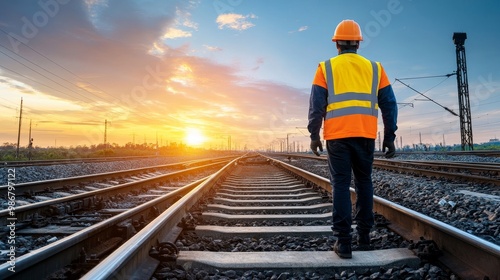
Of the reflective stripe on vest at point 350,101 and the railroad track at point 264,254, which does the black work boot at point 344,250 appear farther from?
the reflective stripe on vest at point 350,101

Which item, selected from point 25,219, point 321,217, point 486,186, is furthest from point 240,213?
point 486,186

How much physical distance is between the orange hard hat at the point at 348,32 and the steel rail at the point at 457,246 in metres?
1.72

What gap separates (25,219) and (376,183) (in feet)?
24.5

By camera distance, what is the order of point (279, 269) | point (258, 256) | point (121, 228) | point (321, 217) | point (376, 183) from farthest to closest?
point (376, 183)
point (321, 217)
point (121, 228)
point (258, 256)
point (279, 269)

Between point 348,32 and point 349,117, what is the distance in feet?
2.78

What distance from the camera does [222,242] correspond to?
3098 millimetres

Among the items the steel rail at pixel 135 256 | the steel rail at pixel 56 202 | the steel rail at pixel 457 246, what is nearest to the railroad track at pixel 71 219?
Result: the steel rail at pixel 56 202

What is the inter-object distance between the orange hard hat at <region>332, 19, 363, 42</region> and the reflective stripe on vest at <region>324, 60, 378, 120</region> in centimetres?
29

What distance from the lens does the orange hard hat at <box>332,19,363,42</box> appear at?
304 centimetres

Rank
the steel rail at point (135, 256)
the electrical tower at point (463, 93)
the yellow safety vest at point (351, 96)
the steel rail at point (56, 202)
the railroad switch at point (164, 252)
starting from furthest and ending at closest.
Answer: the electrical tower at point (463, 93)
the steel rail at point (56, 202)
the yellow safety vest at point (351, 96)
the railroad switch at point (164, 252)
the steel rail at point (135, 256)

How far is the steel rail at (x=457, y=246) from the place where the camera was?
2012mm

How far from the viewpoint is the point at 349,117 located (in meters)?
2.85

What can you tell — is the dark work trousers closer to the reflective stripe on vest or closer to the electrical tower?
the reflective stripe on vest

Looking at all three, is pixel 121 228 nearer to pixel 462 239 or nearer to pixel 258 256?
pixel 258 256
